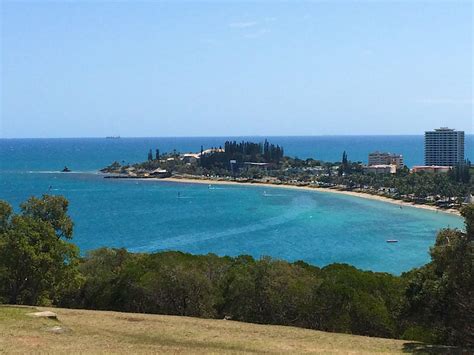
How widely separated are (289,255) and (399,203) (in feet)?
245

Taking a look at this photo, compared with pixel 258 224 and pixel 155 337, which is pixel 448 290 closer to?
pixel 155 337

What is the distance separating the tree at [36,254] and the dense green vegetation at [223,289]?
0.18 ft

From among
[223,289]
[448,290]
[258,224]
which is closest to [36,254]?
[223,289]

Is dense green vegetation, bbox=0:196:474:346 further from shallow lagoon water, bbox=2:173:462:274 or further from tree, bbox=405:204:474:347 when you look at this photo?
shallow lagoon water, bbox=2:173:462:274

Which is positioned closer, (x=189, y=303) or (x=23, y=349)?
(x=23, y=349)

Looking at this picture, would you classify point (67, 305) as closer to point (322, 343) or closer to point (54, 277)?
point (54, 277)

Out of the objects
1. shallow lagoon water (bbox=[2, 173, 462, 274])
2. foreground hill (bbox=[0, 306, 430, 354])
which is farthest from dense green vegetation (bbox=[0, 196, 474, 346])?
shallow lagoon water (bbox=[2, 173, 462, 274])

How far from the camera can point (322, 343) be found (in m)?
24.0

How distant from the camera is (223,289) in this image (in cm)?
3697

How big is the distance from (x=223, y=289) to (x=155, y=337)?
529 inches

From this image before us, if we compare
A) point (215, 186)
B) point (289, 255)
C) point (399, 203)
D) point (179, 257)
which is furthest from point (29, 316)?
point (215, 186)

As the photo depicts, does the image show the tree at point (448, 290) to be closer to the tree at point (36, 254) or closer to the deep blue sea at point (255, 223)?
the tree at point (36, 254)

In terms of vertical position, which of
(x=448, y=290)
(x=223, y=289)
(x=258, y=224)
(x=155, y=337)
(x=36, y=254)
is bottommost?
(x=258, y=224)

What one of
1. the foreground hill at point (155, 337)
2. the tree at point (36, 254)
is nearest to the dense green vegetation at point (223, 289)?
the tree at point (36, 254)
